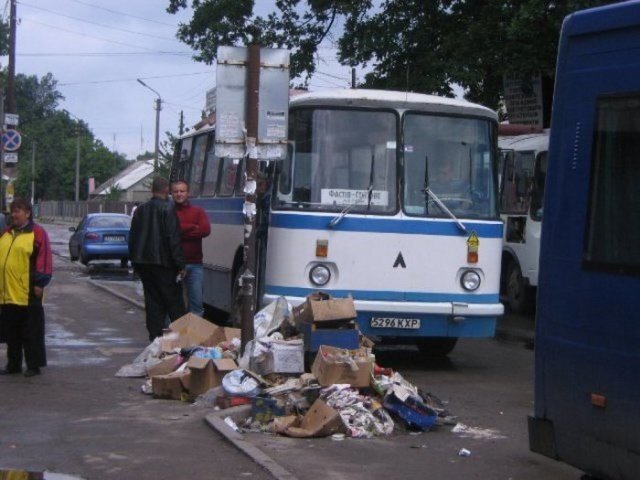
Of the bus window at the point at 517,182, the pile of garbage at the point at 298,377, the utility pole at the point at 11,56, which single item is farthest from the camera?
the utility pole at the point at 11,56

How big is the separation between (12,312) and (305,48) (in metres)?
15.6

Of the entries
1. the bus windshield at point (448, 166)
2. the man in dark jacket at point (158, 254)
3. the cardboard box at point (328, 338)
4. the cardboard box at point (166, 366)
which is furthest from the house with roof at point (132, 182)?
the cardboard box at point (328, 338)

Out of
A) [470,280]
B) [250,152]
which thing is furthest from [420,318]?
[250,152]

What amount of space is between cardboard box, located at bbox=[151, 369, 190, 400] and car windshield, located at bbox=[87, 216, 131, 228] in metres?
21.0

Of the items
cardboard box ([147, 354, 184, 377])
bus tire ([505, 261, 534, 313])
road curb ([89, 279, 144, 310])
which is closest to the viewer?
cardboard box ([147, 354, 184, 377])

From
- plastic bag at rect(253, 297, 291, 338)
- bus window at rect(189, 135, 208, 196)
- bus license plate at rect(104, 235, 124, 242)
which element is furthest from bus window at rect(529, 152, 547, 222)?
bus license plate at rect(104, 235, 124, 242)

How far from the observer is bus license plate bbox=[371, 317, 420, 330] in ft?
38.0

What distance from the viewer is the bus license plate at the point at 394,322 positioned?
11570mm

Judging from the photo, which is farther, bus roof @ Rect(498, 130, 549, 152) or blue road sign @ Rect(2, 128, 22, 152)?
blue road sign @ Rect(2, 128, 22, 152)

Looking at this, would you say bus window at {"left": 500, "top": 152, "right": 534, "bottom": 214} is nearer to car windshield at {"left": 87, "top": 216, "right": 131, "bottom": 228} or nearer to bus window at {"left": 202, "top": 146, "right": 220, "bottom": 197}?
bus window at {"left": 202, "top": 146, "right": 220, "bottom": 197}

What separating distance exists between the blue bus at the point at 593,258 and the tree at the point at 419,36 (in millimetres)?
12178

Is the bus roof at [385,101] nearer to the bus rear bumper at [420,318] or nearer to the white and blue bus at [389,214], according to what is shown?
the white and blue bus at [389,214]

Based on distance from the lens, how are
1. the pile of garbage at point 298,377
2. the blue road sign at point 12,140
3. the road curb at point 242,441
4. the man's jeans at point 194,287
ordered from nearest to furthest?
the road curb at point 242,441 → the pile of garbage at point 298,377 → the man's jeans at point 194,287 → the blue road sign at point 12,140

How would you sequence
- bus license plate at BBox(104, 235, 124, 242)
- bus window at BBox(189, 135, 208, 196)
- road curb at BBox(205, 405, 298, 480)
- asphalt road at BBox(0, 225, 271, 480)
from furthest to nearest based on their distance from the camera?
bus license plate at BBox(104, 235, 124, 242)
bus window at BBox(189, 135, 208, 196)
asphalt road at BBox(0, 225, 271, 480)
road curb at BBox(205, 405, 298, 480)
